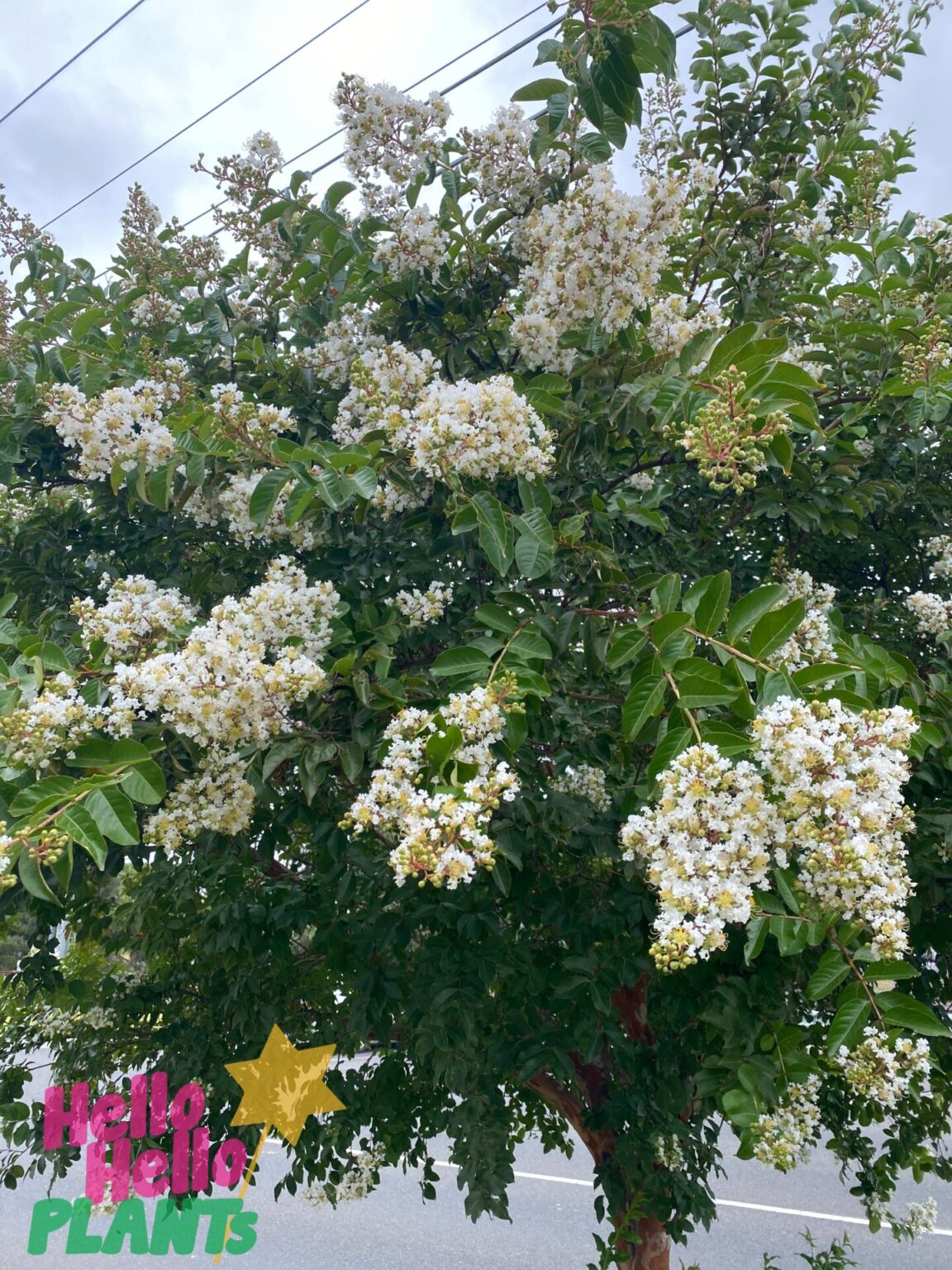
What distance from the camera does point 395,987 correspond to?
235 centimetres

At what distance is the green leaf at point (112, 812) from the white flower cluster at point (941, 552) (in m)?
1.96

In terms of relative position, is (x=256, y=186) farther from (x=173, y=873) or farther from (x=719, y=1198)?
(x=719, y=1198)

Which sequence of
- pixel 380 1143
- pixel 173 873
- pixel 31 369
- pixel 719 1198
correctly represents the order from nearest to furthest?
pixel 31 369
pixel 173 873
pixel 380 1143
pixel 719 1198

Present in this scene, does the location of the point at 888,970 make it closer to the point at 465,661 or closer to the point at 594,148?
the point at 465,661

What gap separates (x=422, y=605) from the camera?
6.20 feet

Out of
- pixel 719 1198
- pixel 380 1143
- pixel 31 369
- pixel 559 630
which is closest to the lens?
pixel 559 630

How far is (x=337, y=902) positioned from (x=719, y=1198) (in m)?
5.53

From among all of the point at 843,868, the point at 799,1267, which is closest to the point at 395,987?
the point at 843,868

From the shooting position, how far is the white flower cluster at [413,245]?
215 cm

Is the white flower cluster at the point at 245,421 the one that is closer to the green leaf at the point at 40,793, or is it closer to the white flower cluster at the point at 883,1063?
the green leaf at the point at 40,793

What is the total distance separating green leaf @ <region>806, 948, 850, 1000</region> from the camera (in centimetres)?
135

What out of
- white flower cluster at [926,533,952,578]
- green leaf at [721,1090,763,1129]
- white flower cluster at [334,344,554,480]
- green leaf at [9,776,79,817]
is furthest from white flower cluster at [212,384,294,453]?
white flower cluster at [926,533,952,578]

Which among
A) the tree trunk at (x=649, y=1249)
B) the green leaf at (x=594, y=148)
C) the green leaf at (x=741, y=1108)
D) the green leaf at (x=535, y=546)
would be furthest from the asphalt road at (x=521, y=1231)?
the green leaf at (x=594, y=148)

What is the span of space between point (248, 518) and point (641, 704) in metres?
1.00
